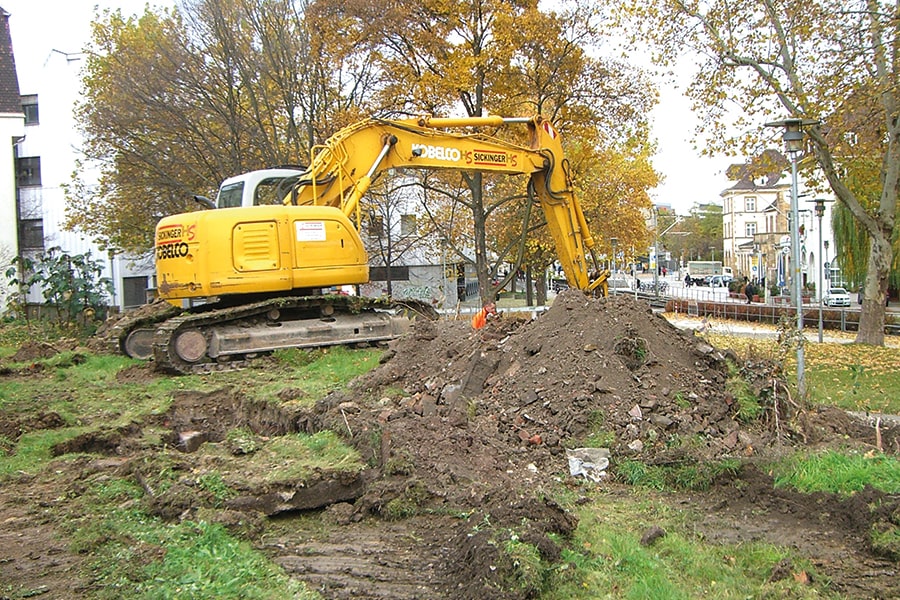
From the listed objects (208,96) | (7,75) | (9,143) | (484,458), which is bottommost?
(484,458)

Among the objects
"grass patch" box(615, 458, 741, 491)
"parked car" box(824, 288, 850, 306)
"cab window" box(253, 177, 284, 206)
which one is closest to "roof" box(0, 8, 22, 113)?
"cab window" box(253, 177, 284, 206)

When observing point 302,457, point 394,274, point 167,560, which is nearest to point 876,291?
point 302,457

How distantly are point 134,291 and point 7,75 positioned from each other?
37.3 ft

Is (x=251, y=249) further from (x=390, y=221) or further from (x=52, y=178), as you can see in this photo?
(x=52, y=178)

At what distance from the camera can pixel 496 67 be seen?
20.3 m

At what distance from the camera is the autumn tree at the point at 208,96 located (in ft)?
72.5

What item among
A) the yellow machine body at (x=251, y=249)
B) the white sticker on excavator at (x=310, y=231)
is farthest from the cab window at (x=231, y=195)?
the white sticker on excavator at (x=310, y=231)

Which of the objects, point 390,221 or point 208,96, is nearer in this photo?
point 208,96

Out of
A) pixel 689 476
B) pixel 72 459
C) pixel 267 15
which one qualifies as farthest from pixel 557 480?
pixel 267 15

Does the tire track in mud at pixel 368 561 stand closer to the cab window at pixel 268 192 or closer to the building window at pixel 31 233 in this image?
the cab window at pixel 268 192

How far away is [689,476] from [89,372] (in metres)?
10.5

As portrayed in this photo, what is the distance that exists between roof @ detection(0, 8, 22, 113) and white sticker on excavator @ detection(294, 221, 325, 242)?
93.2ft

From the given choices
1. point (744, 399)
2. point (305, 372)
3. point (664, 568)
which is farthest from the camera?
point (305, 372)

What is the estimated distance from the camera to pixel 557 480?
6.75 meters
